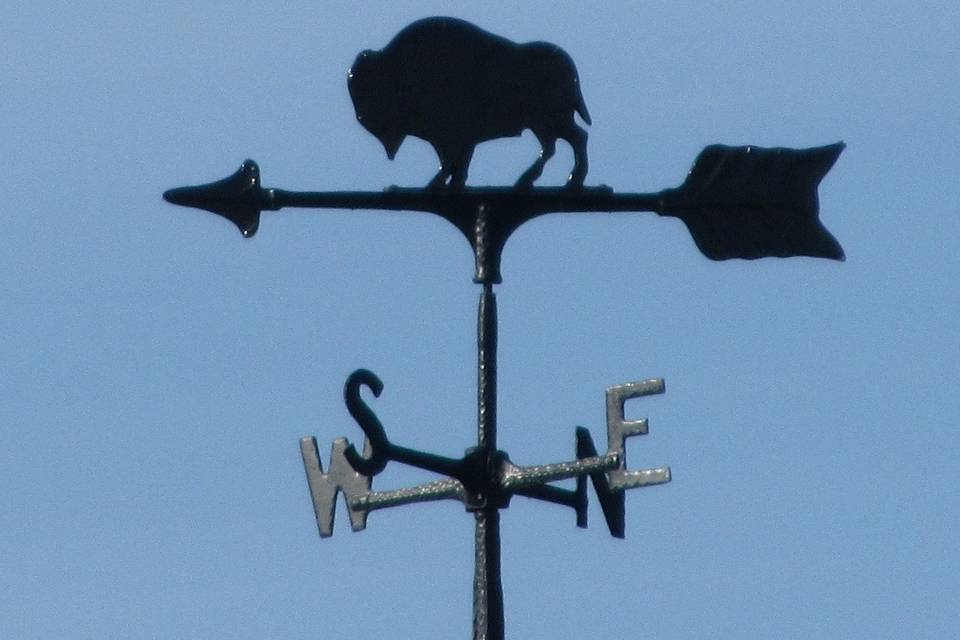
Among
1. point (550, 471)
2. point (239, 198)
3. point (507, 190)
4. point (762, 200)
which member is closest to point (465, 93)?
point (507, 190)

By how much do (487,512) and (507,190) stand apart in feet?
2.33

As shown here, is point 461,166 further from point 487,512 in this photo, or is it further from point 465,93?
point 487,512

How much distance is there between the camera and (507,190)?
4012mm

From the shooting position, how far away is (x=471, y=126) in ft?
13.9

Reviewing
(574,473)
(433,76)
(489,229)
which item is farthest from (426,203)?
(574,473)

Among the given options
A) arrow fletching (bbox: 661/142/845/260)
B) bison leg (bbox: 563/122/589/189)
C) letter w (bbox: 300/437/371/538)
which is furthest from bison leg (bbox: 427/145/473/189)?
letter w (bbox: 300/437/371/538)

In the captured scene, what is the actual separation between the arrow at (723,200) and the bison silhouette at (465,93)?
22 cm

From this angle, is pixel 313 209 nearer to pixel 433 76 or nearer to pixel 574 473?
pixel 433 76

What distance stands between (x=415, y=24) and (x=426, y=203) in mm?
515

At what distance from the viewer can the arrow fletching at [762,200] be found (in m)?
4.26

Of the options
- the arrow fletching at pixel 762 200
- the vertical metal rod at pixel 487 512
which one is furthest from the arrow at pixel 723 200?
the vertical metal rod at pixel 487 512

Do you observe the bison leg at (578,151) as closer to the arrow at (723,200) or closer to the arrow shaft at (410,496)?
the arrow at (723,200)

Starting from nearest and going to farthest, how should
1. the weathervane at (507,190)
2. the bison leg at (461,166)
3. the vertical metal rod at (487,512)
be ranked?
the vertical metal rod at (487,512) → the weathervane at (507,190) → the bison leg at (461,166)

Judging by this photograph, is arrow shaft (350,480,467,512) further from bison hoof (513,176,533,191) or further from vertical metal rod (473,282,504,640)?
bison hoof (513,176,533,191)
